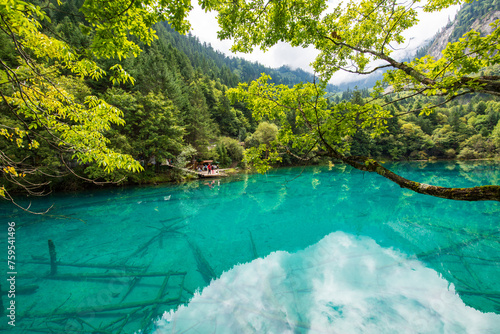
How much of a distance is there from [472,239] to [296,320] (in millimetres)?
8559

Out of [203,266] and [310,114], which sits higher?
[310,114]

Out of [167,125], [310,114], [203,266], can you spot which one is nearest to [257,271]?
[203,266]

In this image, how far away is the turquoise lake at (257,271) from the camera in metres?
4.29

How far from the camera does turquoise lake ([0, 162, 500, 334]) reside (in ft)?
14.1

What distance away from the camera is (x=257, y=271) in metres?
6.00

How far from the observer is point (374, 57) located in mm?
4941

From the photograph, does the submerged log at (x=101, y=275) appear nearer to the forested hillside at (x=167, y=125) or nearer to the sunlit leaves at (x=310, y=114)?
the forested hillside at (x=167, y=125)

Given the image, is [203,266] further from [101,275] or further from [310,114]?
[310,114]

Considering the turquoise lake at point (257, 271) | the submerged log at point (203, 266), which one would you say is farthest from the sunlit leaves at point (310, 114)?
the submerged log at point (203, 266)

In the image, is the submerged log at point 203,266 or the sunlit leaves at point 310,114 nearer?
the sunlit leaves at point 310,114

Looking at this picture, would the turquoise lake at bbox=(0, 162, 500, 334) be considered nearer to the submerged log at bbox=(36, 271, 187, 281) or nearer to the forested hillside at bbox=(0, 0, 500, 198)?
the submerged log at bbox=(36, 271, 187, 281)

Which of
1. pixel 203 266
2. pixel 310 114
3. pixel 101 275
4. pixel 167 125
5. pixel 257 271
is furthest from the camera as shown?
pixel 167 125

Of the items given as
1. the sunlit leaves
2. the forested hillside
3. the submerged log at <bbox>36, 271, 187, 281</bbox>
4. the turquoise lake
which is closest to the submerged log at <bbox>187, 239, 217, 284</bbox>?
the turquoise lake

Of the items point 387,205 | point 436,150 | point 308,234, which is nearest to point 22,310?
point 308,234
